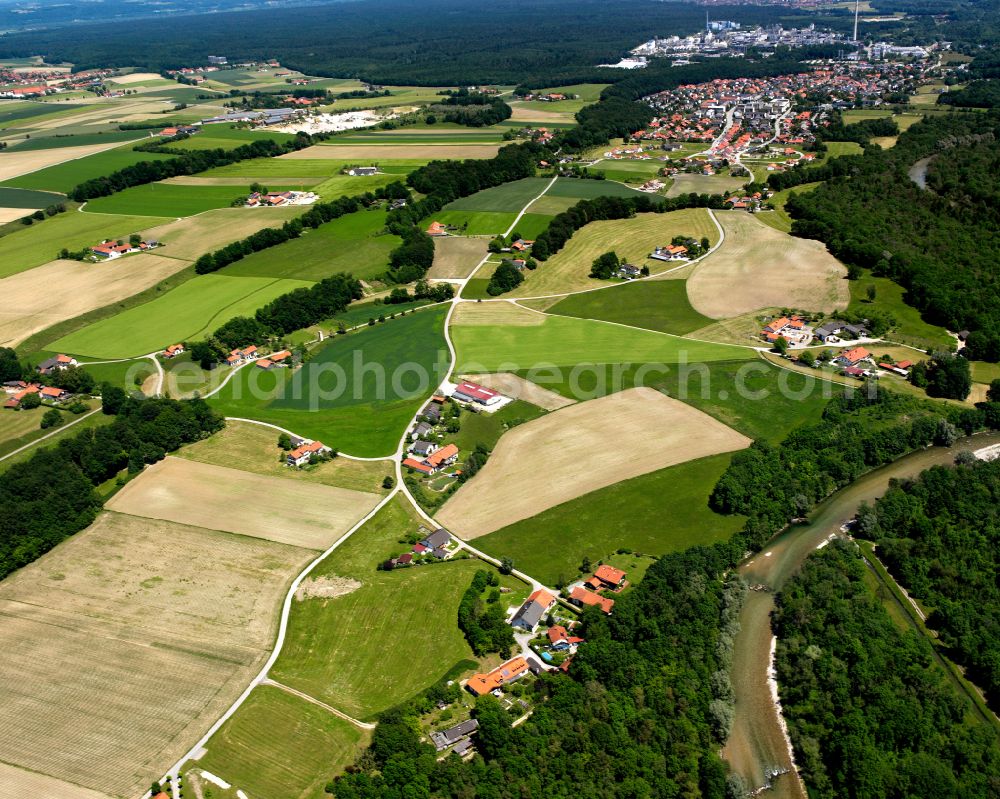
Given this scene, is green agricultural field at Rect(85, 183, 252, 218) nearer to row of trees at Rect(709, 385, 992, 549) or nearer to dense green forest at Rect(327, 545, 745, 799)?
row of trees at Rect(709, 385, 992, 549)

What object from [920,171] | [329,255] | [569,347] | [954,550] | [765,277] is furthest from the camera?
[920,171]

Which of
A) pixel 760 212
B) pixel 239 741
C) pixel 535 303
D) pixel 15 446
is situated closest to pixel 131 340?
pixel 15 446

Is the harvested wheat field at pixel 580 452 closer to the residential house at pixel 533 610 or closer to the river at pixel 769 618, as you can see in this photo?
the residential house at pixel 533 610

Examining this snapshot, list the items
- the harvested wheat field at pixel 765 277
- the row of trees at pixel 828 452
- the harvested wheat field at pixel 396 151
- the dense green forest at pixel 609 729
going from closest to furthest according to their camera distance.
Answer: the dense green forest at pixel 609 729
the row of trees at pixel 828 452
the harvested wheat field at pixel 765 277
the harvested wheat field at pixel 396 151

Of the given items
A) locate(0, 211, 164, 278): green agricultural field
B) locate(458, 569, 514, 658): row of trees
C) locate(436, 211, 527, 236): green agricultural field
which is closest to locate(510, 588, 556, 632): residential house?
locate(458, 569, 514, 658): row of trees

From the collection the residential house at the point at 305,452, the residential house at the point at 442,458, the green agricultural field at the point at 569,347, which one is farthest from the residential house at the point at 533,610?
the green agricultural field at the point at 569,347

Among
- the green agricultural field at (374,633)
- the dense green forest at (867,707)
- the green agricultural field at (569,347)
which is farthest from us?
the green agricultural field at (569,347)

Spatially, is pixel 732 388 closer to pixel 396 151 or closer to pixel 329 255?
pixel 329 255

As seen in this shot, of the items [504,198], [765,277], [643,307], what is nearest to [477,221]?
[504,198]
